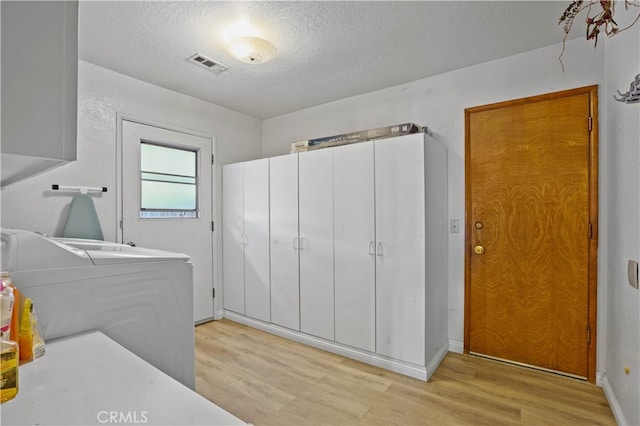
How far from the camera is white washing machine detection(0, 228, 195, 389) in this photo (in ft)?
3.22

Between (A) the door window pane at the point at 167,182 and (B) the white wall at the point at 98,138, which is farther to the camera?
(A) the door window pane at the point at 167,182

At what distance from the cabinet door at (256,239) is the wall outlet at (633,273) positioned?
260cm

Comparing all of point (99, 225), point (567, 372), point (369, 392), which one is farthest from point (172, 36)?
point (567, 372)

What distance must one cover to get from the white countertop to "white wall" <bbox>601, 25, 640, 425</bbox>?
6.35 ft

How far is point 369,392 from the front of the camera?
6.68ft

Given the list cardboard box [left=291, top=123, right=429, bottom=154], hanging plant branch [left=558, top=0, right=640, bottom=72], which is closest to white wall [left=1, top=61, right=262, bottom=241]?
cardboard box [left=291, top=123, right=429, bottom=154]

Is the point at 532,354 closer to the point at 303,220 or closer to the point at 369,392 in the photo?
the point at 369,392

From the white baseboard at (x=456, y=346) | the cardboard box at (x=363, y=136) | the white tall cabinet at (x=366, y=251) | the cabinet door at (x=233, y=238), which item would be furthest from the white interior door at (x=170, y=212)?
the white baseboard at (x=456, y=346)

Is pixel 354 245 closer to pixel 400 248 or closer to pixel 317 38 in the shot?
pixel 400 248

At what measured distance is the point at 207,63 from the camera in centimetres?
245

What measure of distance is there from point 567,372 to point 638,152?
5.33 ft

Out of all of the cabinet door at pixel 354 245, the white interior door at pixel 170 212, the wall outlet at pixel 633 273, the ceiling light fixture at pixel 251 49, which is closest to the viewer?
the wall outlet at pixel 633 273

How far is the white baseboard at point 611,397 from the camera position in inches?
66.2

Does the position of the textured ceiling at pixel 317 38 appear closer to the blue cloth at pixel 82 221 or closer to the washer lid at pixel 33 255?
the blue cloth at pixel 82 221
